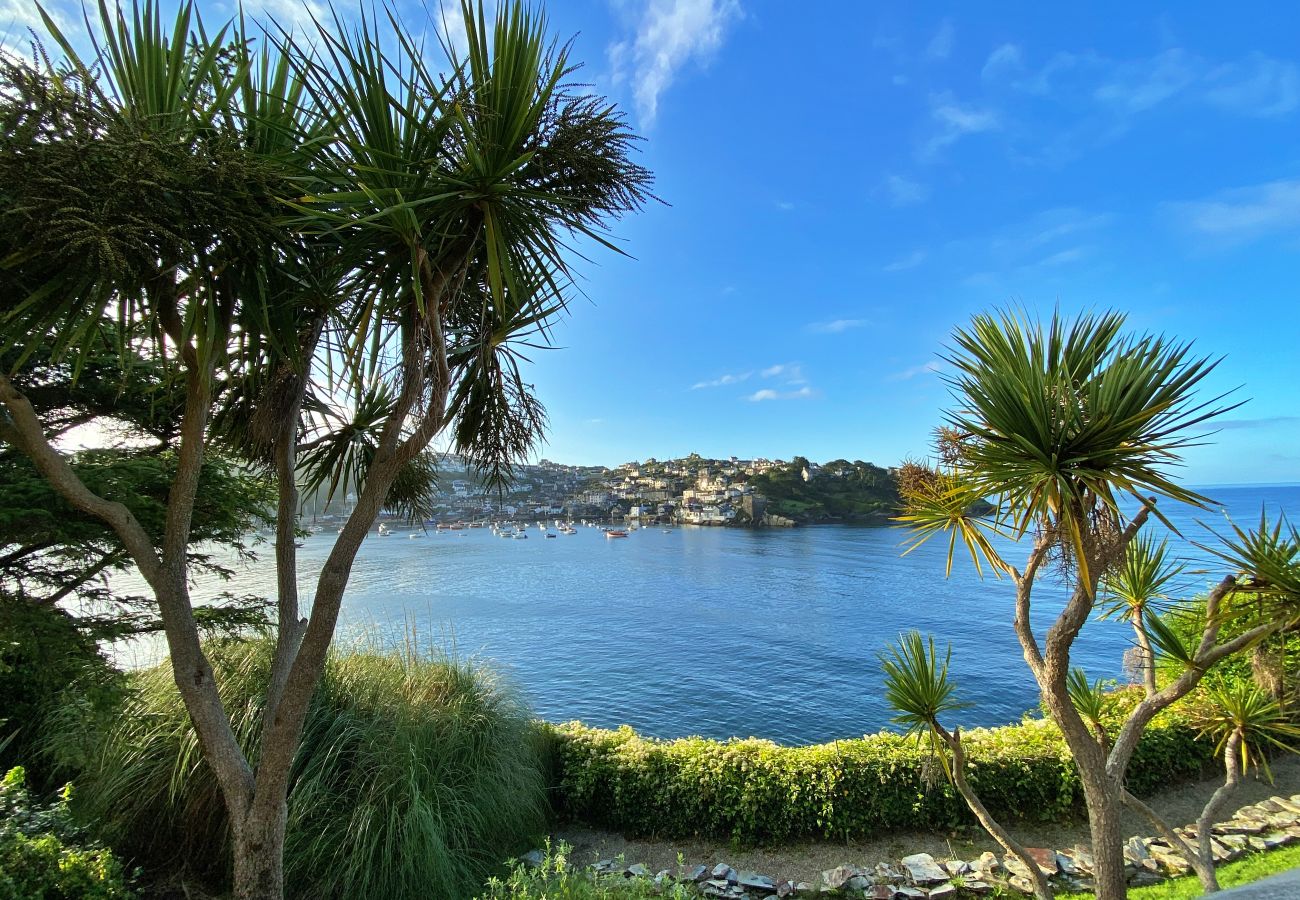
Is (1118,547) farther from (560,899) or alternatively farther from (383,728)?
(383,728)

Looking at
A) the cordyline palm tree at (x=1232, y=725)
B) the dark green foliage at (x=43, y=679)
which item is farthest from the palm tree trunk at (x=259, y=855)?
the cordyline palm tree at (x=1232, y=725)

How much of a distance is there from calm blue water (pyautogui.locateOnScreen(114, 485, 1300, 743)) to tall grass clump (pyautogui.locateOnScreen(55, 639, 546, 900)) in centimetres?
176

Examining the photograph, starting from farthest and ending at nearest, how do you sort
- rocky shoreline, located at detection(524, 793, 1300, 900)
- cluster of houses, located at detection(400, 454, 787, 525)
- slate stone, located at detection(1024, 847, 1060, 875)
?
cluster of houses, located at detection(400, 454, 787, 525) < slate stone, located at detection(1024, 847, 1060, 875) < rocky shoreline, located at detection(524, 793, 1300, 900)

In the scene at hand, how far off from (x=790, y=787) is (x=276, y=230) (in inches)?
277

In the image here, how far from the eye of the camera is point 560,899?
2877 millimetres

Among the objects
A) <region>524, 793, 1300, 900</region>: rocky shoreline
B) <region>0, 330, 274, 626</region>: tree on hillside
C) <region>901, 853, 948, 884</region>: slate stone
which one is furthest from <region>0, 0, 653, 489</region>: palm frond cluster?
<region>901, 853, 948, 884</region>: slate stone

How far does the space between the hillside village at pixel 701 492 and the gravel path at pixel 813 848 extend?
6666cm

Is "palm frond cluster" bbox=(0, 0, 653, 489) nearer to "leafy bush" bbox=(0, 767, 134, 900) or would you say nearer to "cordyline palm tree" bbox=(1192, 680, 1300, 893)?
"leafy bush" bbox=(0, 767, 134, 900)

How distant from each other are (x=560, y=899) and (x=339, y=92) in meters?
3.94

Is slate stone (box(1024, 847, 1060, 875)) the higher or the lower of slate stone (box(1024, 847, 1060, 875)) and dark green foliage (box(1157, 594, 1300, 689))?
the lower

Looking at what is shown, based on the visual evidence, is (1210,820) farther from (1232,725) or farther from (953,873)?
(953,873)

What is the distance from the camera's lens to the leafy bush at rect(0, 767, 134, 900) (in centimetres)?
279

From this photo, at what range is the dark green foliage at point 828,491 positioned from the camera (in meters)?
77.8

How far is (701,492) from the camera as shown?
4161 inches
